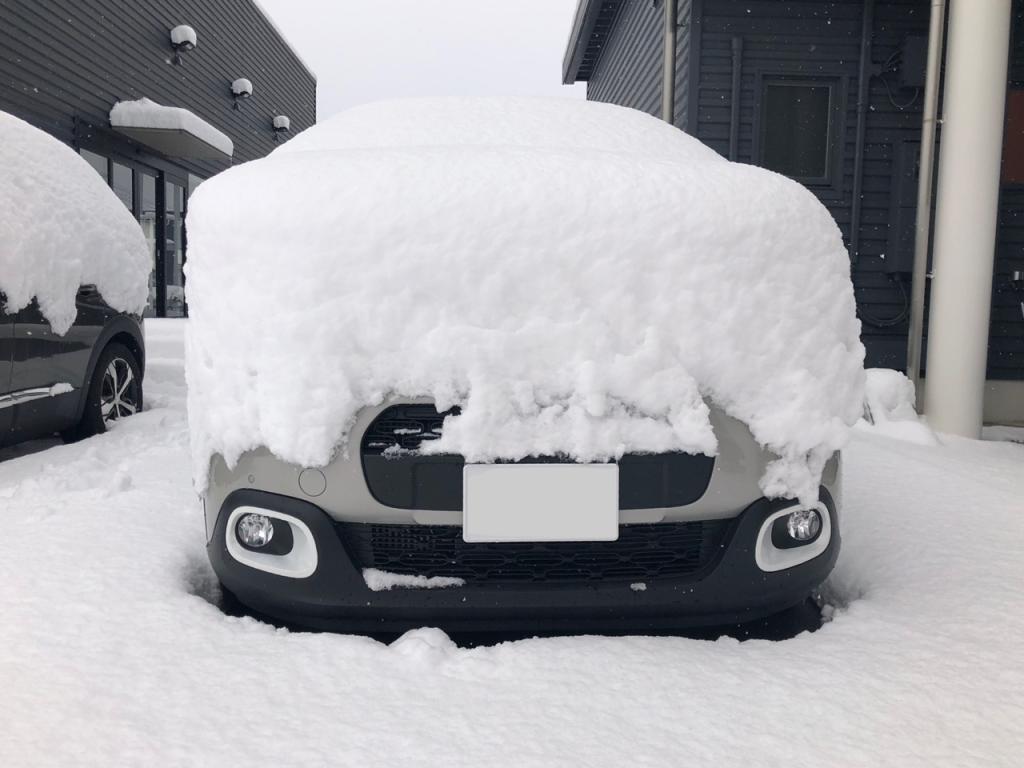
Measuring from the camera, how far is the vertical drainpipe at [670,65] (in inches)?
309

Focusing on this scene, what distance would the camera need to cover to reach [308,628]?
1.97 meters

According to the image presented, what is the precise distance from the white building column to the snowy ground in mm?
2980

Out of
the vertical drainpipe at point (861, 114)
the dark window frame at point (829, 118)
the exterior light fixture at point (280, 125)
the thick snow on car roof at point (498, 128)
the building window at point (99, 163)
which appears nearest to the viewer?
the thick snow on car roof at point (498, 128)

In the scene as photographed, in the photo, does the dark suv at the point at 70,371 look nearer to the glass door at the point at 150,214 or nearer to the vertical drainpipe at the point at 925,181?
the vertical drainpipe at the point at 925,181

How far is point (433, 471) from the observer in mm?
1735

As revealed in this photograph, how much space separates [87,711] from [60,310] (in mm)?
2800

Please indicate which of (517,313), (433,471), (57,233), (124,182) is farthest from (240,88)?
(433,471)

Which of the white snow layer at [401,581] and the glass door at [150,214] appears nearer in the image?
the white snow layer at [401,581]

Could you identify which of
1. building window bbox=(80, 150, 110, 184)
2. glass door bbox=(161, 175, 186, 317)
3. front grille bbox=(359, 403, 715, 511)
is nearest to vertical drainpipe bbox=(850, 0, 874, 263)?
front grille bbox=(359, 403, 715, 511)

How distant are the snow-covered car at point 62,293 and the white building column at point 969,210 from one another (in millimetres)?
4820

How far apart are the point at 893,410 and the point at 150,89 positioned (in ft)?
42.9

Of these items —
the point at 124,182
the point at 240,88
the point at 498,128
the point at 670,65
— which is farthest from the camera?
the point at 240,88

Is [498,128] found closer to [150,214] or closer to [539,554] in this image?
[539,554]

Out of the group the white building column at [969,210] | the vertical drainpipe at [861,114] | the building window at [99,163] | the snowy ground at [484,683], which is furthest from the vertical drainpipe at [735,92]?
the building window at [99,163]
